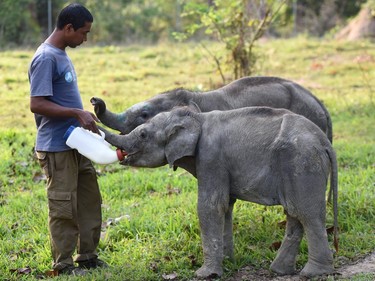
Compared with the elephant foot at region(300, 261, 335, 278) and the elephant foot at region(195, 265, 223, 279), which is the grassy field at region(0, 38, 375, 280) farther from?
the elephant foot at region(300, 261, 335, 278)

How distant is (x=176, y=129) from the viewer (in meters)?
5.69

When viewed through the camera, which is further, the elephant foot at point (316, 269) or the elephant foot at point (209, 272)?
the elephant foot at point (209, 272)

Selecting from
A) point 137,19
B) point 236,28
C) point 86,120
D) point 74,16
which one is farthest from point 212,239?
point 137,19

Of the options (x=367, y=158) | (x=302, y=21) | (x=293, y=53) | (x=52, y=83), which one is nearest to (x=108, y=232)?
(x=52, y=83)

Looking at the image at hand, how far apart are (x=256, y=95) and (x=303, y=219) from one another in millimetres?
1825

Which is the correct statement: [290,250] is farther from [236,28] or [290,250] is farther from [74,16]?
[236,28]

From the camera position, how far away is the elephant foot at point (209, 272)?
5.68 m

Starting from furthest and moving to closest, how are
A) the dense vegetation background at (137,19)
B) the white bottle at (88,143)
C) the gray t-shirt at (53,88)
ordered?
the dense vegetation background at (137,19), the white bottle at (88,143), the gray t-shirt at (53,88)

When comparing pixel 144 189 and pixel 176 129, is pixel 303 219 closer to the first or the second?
pixel 176 129

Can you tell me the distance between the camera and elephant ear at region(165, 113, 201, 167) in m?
5.62

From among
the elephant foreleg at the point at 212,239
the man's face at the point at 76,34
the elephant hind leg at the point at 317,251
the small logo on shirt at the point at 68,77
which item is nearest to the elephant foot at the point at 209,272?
the elephant foreleg at the point at 212,239

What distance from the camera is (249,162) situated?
18.3 feet

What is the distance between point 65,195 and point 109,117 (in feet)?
3.88

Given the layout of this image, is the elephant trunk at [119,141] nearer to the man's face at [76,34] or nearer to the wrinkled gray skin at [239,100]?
the man's face at [76,34]
